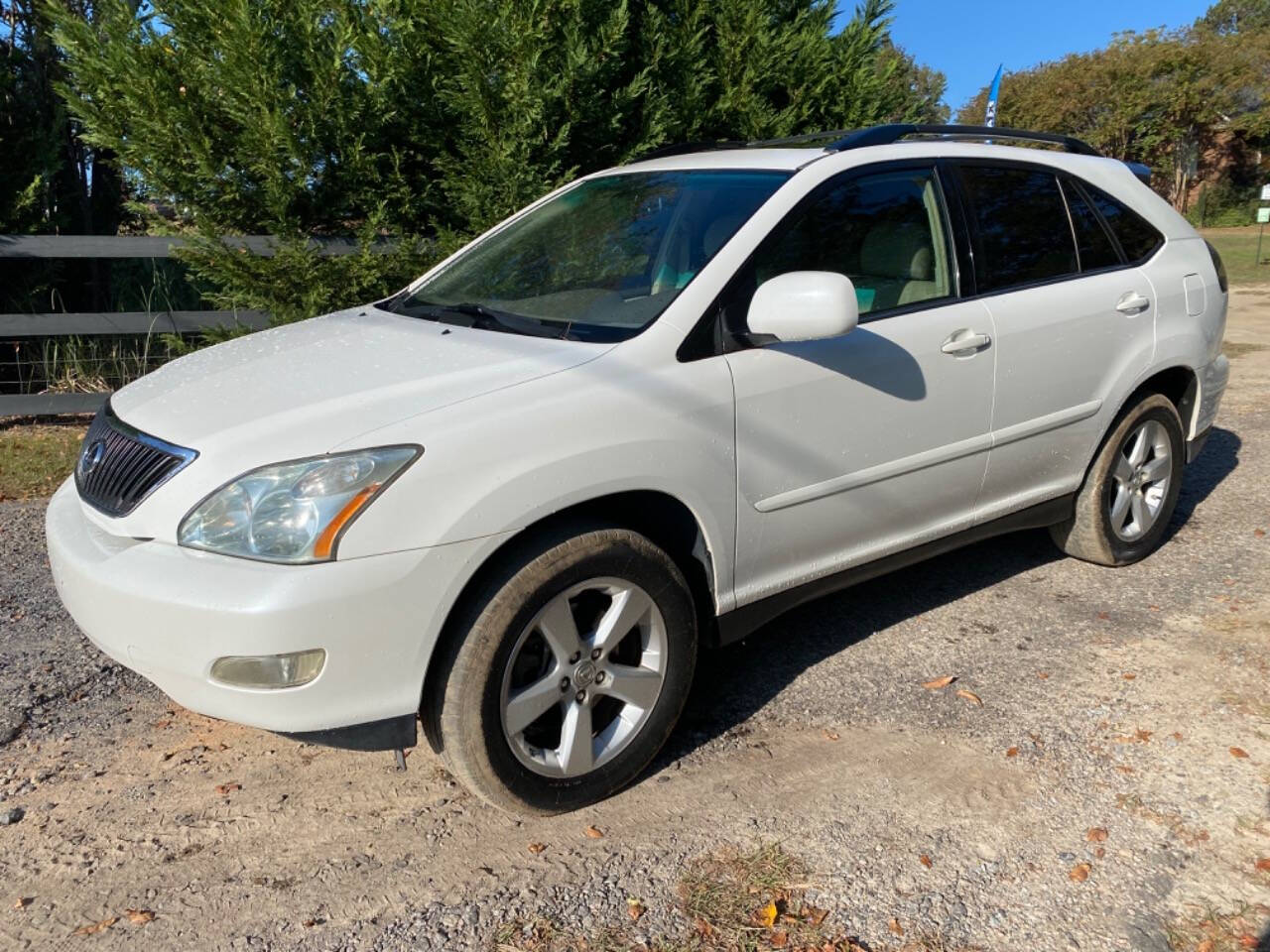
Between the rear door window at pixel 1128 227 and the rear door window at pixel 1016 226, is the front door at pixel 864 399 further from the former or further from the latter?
the rear door window at pixel 1128 227

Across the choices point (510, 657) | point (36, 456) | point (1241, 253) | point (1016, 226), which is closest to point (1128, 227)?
point (1016, 226)

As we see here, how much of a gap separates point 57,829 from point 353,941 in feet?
3.35

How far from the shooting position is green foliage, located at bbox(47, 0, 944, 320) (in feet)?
20.6

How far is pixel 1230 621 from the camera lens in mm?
4273

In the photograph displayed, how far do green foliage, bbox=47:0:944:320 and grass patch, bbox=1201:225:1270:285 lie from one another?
8902mm

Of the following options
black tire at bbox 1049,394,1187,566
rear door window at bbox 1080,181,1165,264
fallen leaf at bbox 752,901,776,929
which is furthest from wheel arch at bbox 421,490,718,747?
rear door window at bbox 1080,181,1165,264

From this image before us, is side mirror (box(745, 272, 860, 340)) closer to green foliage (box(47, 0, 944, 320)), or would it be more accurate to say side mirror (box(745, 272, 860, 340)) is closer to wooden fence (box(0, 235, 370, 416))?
green foliage (box(47, 0, 944, 320))

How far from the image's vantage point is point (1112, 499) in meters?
4.70

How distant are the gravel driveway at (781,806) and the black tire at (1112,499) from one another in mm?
411

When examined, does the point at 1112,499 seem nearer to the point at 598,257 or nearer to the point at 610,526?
the point at 598,257

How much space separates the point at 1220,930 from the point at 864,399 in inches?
67.8

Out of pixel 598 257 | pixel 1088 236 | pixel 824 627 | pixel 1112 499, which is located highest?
pixel 1088 236

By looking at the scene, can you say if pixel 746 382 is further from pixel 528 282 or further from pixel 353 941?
pixel 353 941

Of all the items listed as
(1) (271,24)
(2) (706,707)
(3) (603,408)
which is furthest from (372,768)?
(1) (271,24)
